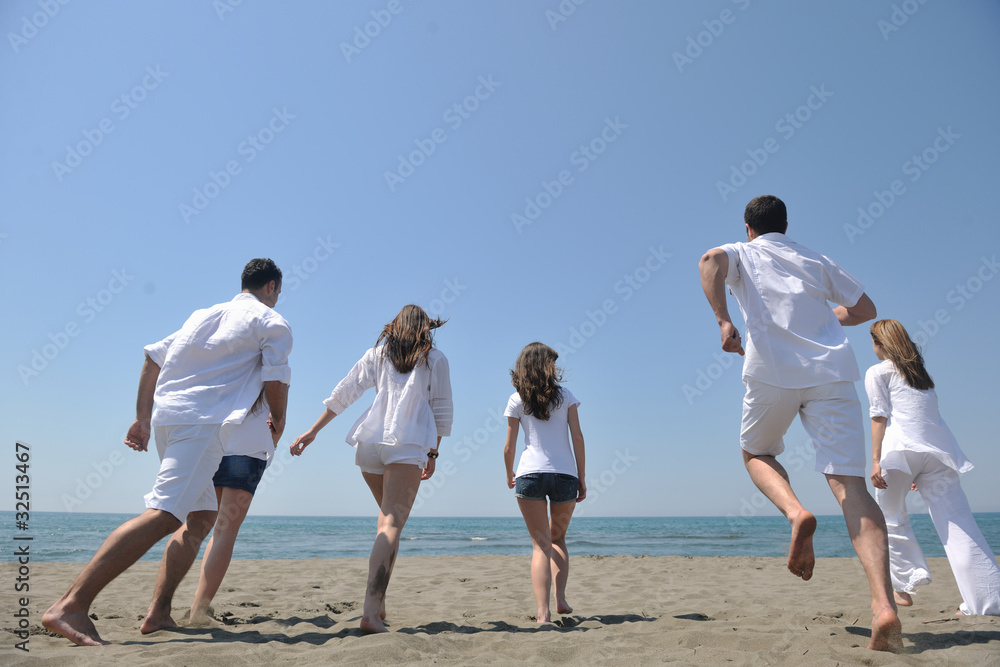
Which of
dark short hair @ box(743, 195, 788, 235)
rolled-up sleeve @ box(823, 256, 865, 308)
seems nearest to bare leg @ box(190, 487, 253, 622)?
dark short hair @ box(743, 195, 788, 235)

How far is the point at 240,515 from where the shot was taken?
3.52 metres

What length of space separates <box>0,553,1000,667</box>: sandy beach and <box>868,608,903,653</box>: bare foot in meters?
0.05

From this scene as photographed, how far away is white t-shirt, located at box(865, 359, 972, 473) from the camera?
12.9 feet

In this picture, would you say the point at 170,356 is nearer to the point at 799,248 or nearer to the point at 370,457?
the point at 370,457

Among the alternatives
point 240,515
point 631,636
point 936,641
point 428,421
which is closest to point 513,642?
point 631,636

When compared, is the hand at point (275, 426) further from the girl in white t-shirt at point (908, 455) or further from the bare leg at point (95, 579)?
the girl in white t-shirt at point (908, 455)

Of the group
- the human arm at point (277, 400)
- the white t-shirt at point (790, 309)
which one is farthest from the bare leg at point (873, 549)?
the human arm at point (277, 400)

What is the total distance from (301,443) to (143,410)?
92 cm

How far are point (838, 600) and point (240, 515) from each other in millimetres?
4929

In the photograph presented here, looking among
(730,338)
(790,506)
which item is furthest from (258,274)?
(790,506)

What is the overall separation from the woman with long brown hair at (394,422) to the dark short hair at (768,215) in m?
2.04

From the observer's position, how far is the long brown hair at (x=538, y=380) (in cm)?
436

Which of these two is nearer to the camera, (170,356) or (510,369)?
(170,356)

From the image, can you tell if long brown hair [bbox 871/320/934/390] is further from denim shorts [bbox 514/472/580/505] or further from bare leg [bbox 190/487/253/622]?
bare leg [bbox 190/487/253/622]
